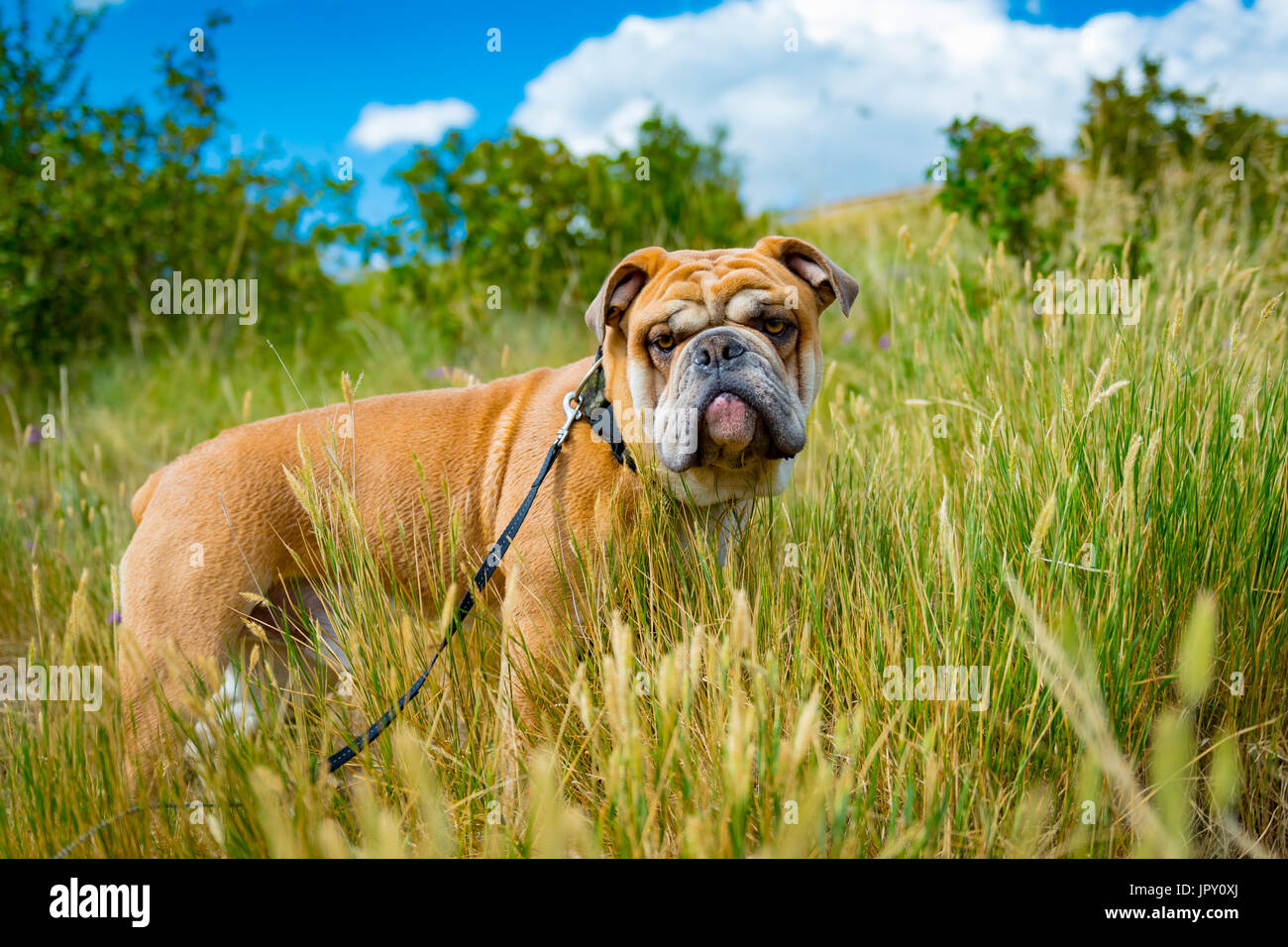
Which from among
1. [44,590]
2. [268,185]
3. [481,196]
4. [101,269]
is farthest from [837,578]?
[268,185]

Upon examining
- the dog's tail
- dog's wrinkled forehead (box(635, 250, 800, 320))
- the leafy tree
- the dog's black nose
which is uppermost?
the leafy tree

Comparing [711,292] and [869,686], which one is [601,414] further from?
[869,686]

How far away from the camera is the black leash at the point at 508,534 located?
2.25 metres

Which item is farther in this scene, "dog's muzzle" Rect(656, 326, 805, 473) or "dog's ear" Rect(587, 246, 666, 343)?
"dog's ear" Rect(587, 246, 666, 343)

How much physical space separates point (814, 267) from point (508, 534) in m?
1.63

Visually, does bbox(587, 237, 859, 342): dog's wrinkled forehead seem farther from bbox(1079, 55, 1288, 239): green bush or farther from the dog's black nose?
bbox(1079, 55, 1288, 239): green bush

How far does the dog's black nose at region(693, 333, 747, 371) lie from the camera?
276 cm

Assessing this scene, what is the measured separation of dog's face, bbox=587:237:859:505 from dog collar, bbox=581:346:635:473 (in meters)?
0.06

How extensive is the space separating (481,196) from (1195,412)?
687 cm

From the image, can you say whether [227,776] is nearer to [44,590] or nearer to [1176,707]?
[1176,707]

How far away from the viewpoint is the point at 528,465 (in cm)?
304

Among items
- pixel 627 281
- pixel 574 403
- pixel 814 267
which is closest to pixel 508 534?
pixel 574 403

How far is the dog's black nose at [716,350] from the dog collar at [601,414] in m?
0.41

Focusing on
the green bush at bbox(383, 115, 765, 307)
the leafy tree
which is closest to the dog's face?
the leafy tree
